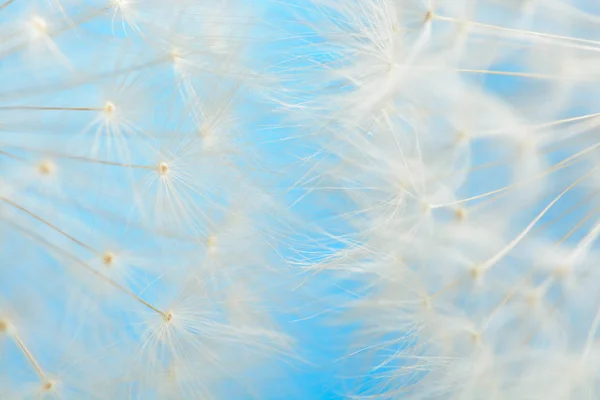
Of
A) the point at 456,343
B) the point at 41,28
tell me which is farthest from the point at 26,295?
the point at 456,343

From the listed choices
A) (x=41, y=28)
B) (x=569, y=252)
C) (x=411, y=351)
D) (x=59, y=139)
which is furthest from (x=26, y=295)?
(x=569, y=252)

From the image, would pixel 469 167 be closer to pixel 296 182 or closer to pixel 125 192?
pixel 296 182

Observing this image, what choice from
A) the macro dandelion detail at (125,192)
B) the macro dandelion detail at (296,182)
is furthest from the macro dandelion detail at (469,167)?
the macro dandelion detail at (125,192)

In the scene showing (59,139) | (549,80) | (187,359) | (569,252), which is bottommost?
(187,359)

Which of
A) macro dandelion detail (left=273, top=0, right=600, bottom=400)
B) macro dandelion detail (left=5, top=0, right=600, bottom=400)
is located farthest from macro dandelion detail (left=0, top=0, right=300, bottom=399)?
macro dandelion detail (left=273, top=0, right=600, bottom=400)

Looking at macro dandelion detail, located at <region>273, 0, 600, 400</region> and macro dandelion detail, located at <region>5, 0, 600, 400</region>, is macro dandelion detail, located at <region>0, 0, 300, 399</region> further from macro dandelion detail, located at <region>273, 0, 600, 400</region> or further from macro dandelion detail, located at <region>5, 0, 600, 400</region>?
macro dandelion detail, located at <region>273, 0, 600, 400</region>

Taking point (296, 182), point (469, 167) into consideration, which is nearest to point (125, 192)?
point (296, 182)

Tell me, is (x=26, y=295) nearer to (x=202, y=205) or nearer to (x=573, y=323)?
(x=202, y=205)

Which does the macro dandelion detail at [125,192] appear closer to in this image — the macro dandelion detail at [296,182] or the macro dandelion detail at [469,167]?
the macro dandelion detail at [296,182]

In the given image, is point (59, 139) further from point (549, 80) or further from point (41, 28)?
point (549, 80)

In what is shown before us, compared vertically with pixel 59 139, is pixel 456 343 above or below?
below
